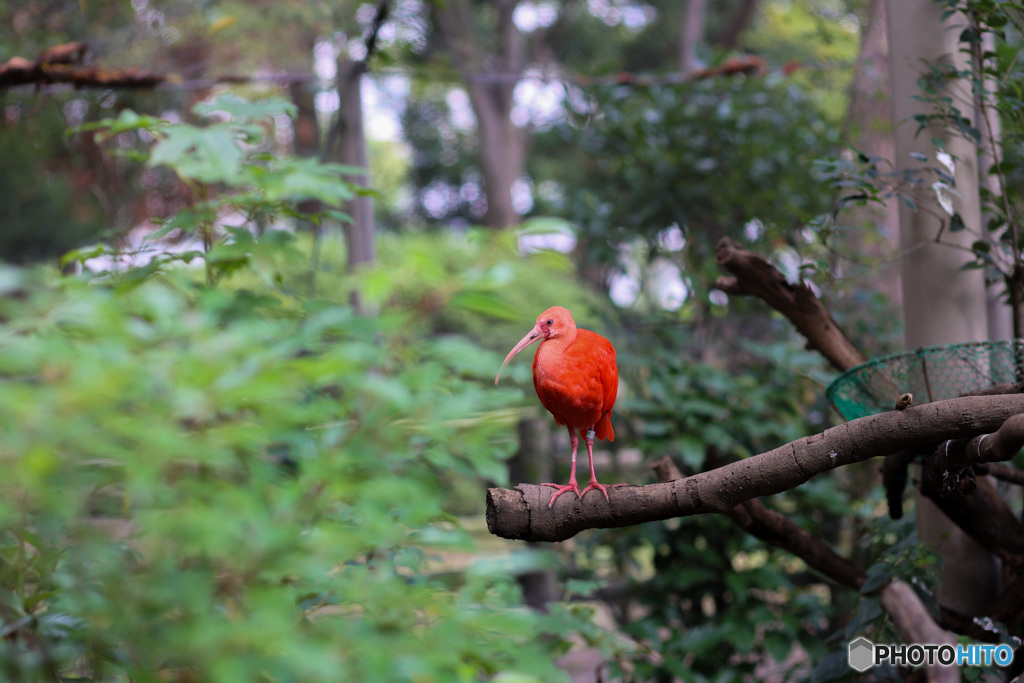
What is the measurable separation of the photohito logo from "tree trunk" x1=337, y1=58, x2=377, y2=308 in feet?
6.24

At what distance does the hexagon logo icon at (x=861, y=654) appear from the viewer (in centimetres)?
175

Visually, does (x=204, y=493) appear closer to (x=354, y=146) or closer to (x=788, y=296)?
(x=788, y=296)

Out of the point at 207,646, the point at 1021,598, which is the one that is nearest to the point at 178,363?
the point at 207,646

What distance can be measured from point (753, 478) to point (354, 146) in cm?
197

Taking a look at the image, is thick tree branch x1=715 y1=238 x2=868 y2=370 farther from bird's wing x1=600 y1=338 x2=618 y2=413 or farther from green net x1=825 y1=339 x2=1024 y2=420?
bird's wing x1=600 y1=338 x2=618 y2=413

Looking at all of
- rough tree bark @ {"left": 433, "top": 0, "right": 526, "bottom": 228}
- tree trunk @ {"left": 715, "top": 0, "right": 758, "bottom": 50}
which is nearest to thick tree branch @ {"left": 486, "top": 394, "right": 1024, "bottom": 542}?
rough tree bark @ {"left": 433, "top": 0, "right": 526, "bottom": 228}

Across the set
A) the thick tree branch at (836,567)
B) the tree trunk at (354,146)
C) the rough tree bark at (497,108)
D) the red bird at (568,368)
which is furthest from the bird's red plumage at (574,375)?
the rough tree bark at (497,108)

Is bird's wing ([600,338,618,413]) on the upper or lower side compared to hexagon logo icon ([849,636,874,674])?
upper

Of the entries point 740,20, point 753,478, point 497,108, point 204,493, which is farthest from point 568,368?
point 740,20

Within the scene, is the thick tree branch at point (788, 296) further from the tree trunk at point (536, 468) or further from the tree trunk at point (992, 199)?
the tree trunk at point (536, 468)

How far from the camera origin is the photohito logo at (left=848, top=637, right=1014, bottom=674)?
60.3 inches

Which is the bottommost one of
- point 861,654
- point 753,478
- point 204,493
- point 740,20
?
point 861,654

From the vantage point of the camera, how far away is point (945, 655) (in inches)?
61.7

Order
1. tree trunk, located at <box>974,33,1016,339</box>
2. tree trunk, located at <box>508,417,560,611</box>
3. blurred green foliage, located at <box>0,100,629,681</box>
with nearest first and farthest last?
blurred green foliage, located at <box>0,100,629,681</box> < tree trunk, located at <box>974,33,1016,339</box> < tree trunk, located at <box>508,417,560,611</box>
